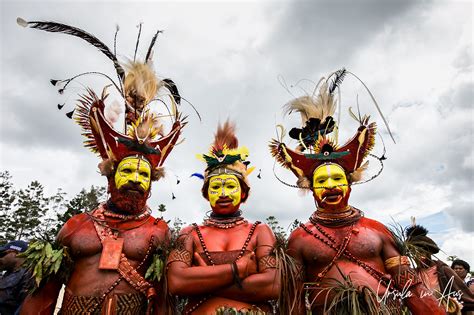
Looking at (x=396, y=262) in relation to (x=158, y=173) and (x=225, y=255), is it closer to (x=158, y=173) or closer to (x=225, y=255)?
(x=225, y=255)

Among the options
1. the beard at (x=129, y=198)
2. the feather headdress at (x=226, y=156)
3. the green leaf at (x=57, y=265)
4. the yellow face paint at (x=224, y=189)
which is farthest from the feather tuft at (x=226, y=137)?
the green leaf at (x=57, y=265)

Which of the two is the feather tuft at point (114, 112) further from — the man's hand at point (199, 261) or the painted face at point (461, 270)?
the painted face at point (461, 270)

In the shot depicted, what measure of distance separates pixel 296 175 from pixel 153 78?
205cm

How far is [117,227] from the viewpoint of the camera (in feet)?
13.5

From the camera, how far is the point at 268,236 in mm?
3748

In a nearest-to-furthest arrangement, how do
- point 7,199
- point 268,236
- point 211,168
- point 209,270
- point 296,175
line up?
point 209,270 < point 268,236 < point 211,168 < point 296,175 < point 7,199

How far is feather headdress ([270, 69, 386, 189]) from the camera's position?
4.40m

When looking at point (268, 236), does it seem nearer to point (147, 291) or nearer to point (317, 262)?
point (317, 262)

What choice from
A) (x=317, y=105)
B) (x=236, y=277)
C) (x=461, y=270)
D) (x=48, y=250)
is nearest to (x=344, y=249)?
(x=236, y=277)

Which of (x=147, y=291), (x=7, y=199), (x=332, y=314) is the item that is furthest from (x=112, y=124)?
(x=7, y=199)

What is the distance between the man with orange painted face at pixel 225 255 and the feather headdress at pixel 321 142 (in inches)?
23.8

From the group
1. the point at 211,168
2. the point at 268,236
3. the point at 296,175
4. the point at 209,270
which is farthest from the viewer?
the point at 296,175

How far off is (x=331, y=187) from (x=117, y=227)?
7.34ft

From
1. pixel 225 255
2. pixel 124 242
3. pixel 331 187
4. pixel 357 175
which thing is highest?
pixel 357 175
